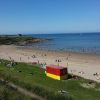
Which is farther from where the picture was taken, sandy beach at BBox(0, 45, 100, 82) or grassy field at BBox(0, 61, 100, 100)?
sandy beach at BBox(0, 45, 100, 82)

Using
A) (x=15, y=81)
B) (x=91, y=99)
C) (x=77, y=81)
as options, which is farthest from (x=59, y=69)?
(x=91, y=99)

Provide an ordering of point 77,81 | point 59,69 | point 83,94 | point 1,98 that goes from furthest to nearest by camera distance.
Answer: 1. point 59,69
2. point 77,81
3. point 83,94
4. point 1,98

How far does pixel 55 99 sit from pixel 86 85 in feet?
24.0

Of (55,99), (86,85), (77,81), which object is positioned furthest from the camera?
Answer: (77,81)

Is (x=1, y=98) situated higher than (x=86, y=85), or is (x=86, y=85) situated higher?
(x=1, y=98)

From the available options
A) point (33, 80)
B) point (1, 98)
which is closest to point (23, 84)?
point (33, 80)

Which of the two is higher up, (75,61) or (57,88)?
(57,88)

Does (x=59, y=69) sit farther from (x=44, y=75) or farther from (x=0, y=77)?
(x=0, y=77)

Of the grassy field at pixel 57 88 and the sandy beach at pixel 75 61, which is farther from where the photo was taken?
the sandy beach at pixel 75 61

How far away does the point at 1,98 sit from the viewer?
14664 mm

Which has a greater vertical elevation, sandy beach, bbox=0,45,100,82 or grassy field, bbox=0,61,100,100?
grassy field, bbox=0,61,100,100

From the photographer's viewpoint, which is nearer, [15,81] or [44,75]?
[15,81]

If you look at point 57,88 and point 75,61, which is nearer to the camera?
point 57,88

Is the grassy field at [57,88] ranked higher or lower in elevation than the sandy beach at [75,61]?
higher
